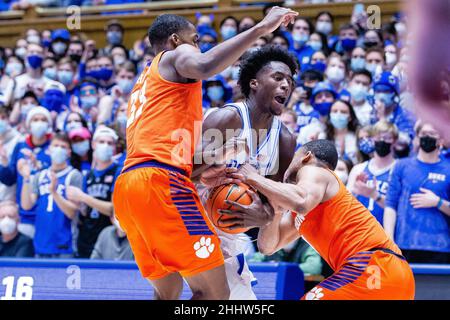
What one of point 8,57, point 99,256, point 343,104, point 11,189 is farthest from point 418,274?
point 8,57

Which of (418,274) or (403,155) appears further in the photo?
(403,155)

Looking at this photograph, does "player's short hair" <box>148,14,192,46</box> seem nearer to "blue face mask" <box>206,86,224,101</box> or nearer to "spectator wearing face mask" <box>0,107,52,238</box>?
"blue face mask" <box>206,86,224,101</box>

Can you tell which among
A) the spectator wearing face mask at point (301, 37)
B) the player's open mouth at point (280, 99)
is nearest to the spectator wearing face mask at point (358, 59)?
the spectator wearing face mask at point (301, 37)

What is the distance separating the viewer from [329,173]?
10.6 ft

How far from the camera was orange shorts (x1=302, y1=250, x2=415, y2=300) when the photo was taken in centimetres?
294

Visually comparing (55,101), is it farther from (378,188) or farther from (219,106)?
(378,188)

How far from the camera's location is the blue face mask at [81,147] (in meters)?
6.64

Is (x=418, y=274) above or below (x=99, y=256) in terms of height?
above

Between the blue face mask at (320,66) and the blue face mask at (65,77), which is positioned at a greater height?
the blue face mask at (320,66)

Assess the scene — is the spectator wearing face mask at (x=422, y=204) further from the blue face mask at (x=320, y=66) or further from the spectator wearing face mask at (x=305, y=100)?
the blue face mask at (x=320, y=66)

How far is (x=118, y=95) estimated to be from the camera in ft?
25.0

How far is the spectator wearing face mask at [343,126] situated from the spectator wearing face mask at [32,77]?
162 inches
